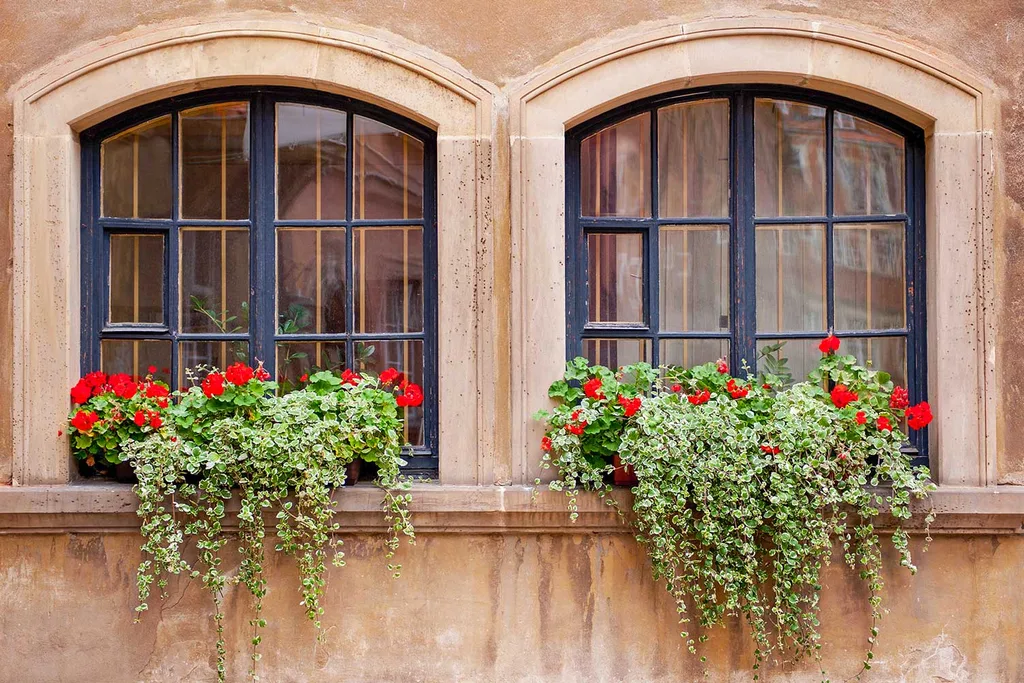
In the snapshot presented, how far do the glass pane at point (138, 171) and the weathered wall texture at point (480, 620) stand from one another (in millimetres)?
1628

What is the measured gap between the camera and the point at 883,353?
443 centimetres

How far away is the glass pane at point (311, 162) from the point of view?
4449 millimetres

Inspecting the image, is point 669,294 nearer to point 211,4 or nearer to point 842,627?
point 842,627

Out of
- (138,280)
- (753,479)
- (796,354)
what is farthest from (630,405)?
(138,280)

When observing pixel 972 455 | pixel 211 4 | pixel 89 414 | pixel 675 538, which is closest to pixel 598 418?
pixel 675 538

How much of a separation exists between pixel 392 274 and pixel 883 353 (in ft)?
8.20

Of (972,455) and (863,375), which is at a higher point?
(863,375)

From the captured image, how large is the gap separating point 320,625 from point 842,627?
2460 millimetres

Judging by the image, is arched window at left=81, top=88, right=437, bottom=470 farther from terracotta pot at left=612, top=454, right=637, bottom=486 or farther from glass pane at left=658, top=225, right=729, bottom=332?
glass pane at left=658, top=225, right=729, bottom=332

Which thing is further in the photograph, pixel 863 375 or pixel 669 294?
pixel 669 294

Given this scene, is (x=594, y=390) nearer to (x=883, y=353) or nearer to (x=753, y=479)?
(x=753, y=479)

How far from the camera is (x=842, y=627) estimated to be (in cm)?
418

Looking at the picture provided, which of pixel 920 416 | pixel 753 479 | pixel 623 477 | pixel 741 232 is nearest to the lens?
pixel 753 479

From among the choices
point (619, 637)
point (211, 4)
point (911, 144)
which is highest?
point (211, 4)
